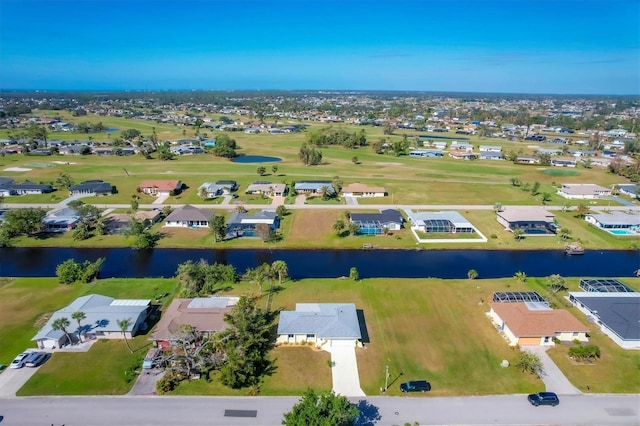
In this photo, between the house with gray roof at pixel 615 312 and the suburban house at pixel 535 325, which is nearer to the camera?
the suburban house at pixel 535 325

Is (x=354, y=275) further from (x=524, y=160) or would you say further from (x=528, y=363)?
(x=524, y=160)

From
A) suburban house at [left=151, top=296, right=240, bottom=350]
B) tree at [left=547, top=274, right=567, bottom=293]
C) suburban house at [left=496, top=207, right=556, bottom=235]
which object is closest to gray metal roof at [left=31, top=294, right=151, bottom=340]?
suburban house at [left=151, top=296, right=240, bottom=350]

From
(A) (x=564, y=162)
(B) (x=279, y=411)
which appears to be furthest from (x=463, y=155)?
(B) (x=279, y=411)

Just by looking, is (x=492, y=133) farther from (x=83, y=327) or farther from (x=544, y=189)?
(x=83, y=327)

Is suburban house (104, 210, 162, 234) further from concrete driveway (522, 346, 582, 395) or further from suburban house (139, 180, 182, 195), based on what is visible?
concrete driveway (522, 346, 582, 395)

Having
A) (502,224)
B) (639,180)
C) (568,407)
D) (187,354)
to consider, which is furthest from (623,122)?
(187,354)

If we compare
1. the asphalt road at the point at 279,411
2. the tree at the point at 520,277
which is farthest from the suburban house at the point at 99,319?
the tree at the point at 520,277

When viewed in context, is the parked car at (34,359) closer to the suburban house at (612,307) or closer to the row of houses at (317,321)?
the row of houses at (317,321)
